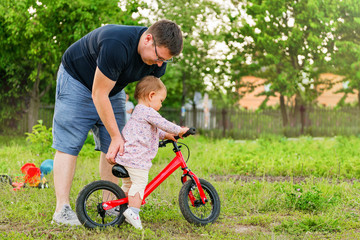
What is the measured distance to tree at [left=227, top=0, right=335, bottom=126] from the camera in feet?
59.8

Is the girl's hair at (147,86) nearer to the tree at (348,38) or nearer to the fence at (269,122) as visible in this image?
the fence at (269,122)

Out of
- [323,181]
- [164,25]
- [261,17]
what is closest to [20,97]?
[261,17]

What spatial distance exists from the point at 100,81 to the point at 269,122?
16682mm

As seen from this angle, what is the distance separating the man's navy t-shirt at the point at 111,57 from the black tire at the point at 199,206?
1.02 m

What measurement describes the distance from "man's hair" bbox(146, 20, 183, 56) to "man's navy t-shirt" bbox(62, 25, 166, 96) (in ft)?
0.69

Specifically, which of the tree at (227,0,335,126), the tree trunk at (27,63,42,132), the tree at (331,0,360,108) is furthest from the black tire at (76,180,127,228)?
the tree at (331,0,360,108)

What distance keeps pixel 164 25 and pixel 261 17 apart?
52.8ft

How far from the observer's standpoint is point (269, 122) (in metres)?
19.2

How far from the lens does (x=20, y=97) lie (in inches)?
622

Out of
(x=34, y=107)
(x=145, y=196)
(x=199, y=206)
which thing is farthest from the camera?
(x=34, y=107)

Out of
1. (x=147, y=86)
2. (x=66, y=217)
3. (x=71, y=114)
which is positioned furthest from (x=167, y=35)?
(x=66, y=217)

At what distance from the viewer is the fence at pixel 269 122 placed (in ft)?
60.9

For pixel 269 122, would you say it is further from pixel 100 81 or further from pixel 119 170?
pixel 100 81

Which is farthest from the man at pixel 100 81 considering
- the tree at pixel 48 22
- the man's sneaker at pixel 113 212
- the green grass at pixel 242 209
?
the tree at pixel 48 22
